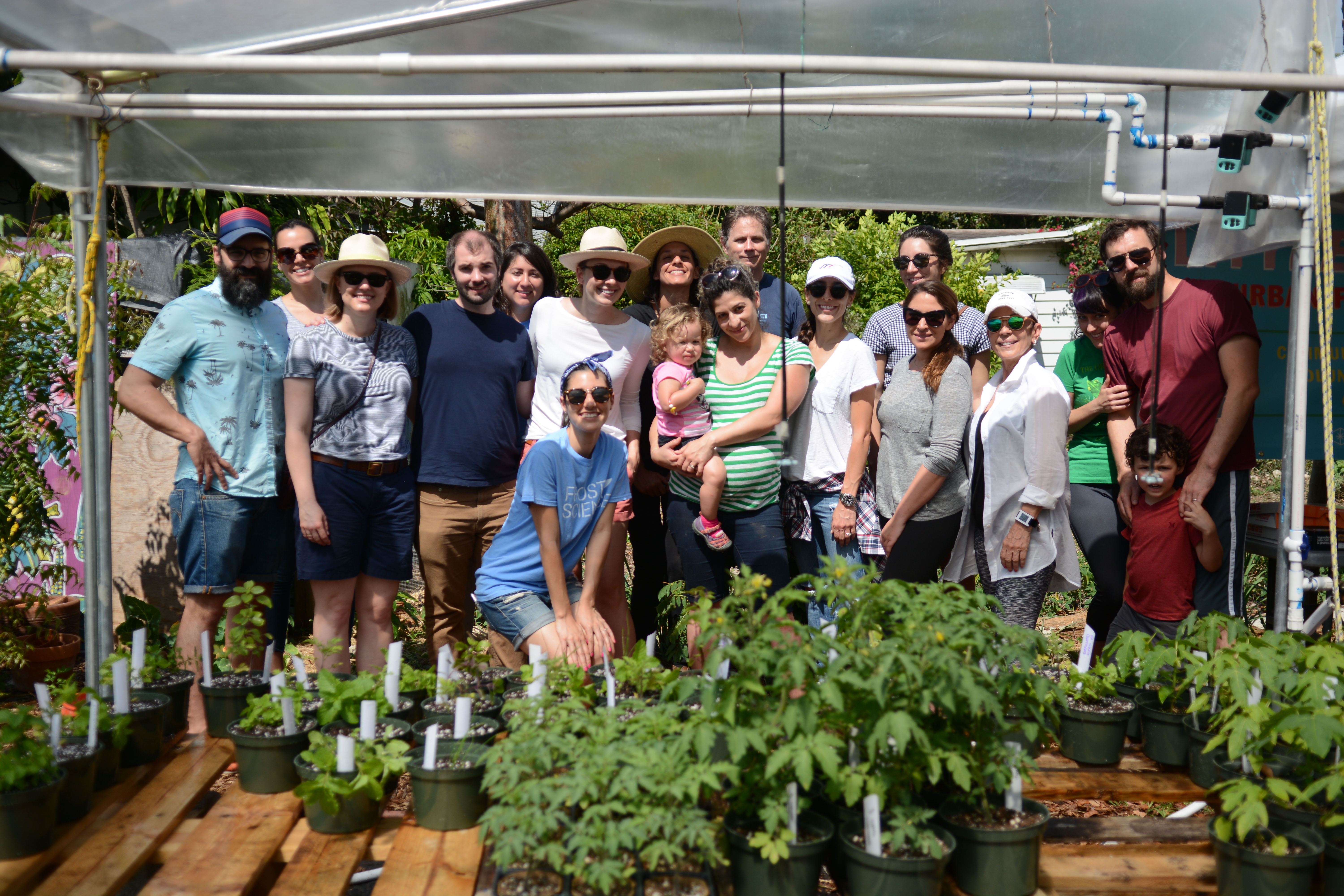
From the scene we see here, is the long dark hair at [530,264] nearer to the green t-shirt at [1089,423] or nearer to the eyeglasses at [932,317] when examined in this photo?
the eyeglasses at [932,317]

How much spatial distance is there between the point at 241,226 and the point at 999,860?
132 inches

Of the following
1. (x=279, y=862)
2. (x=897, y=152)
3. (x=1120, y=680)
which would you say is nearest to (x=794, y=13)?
(x=897, y=152)

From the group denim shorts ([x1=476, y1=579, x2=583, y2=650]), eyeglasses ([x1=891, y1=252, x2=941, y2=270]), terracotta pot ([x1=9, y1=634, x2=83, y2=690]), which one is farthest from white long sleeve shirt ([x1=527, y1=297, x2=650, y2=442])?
terracotta pot ([x1=9, y1=634, x2=83, y2=690])

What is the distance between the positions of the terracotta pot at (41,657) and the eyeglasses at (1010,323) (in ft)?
15.0

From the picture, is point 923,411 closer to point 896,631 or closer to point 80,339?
point 896,631

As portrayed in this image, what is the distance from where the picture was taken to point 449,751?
8.38 feet

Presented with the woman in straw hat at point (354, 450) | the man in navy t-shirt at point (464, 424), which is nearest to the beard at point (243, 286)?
the woman in straw hat at point (354, 450)

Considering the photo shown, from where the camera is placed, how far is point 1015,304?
387 cm

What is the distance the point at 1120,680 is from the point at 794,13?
2439 millimetres

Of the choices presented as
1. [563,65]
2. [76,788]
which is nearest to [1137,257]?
[563,65]

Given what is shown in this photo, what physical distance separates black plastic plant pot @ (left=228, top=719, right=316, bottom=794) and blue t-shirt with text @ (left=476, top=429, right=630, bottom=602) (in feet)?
3.10

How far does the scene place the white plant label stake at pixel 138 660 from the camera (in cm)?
304

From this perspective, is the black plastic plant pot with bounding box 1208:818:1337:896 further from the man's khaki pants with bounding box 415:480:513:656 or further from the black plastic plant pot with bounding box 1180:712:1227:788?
the man's khaki pants with bounding box 415:480:513:656

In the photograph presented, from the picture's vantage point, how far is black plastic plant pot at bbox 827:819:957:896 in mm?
1998
